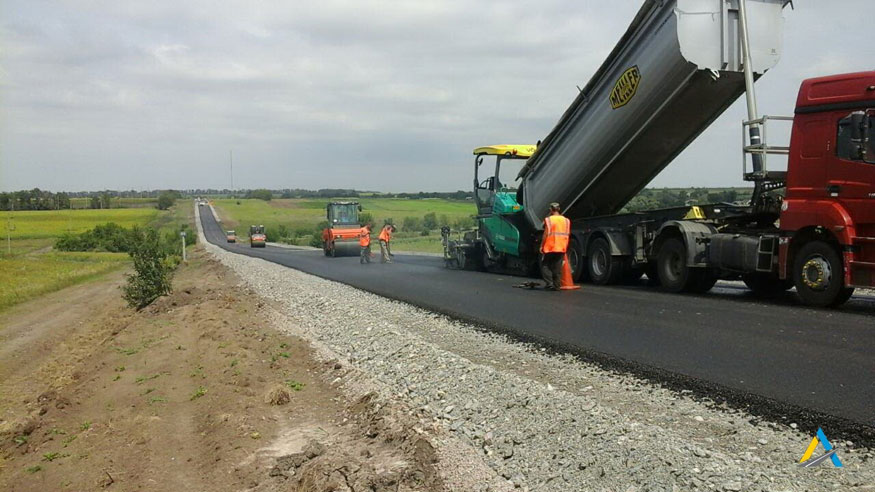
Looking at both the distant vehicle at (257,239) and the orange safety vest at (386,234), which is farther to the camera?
the distant vehicle at (257,239)

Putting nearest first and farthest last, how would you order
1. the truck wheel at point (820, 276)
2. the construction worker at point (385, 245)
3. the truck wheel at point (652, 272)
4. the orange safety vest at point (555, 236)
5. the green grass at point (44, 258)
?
1. the truck wheel at point (820, 276)
2. the orange safety vest at point (555, 236)
3. the truck wheel at point (652, 272)
4. the construction worker at point (385, 245)
5. the green grass at point (44, 258)

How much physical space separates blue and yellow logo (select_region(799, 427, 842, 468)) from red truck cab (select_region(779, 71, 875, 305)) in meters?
5.72

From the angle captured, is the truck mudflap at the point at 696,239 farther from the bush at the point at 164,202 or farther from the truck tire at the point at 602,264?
the bush at the point at 164,202

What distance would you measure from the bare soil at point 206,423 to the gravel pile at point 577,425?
53cm

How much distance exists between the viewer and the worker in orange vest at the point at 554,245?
1320 cm

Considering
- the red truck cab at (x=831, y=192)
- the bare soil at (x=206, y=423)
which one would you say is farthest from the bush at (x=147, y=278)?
the red truck cab at (x=831, y=192)

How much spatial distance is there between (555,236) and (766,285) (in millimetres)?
3607

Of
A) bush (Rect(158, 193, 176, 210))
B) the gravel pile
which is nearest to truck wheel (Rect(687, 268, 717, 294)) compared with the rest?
the gravel pile

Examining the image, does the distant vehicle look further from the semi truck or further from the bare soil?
the semi truck

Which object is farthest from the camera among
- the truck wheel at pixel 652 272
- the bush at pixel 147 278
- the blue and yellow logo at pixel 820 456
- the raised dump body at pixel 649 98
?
the bush at pixel 147 278

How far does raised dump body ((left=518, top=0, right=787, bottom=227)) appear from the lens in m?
11.1

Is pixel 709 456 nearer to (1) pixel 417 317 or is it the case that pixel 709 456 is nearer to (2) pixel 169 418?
(2) pixel 169 418

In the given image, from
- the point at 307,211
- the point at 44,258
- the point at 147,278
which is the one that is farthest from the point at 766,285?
the point at 307,211

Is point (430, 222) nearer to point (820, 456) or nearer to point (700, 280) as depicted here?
point (700, 280)
